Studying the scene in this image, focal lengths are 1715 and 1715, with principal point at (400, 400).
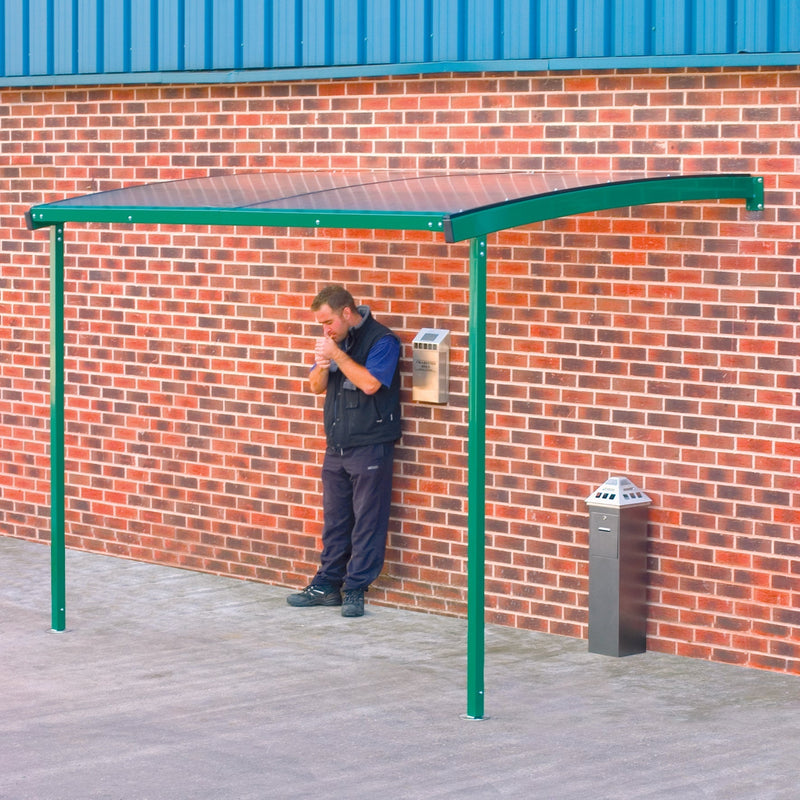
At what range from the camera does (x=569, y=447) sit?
938 cm

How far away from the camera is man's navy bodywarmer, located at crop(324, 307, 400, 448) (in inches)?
388

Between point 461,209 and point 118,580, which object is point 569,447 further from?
point 118,580

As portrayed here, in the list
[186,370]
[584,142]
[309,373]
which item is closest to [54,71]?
[186,370]

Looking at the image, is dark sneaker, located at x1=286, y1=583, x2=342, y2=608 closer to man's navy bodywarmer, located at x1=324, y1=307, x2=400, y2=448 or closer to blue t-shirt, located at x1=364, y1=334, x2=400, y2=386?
man's navy bodywarmer, located at x1=324, y1=307, x2=400, y2=448

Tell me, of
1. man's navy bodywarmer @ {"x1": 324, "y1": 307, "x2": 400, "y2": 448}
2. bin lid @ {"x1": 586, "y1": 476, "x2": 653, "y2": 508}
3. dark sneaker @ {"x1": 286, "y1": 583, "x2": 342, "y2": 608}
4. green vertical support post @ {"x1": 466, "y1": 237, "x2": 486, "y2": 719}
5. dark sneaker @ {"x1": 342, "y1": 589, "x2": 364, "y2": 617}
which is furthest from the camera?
dark sneaker @ {"x1": 286, "y1": 583, "x2": 342, "y2": 608}

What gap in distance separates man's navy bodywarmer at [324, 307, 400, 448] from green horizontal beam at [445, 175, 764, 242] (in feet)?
6.84

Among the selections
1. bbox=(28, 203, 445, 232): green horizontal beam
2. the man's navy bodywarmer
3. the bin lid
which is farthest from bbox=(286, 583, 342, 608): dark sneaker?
bbox=(28, 203, 445, 232): green horizontal beam

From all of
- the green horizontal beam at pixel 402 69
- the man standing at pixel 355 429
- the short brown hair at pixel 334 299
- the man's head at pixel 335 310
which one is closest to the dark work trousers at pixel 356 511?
the man standing at pixel 355 429

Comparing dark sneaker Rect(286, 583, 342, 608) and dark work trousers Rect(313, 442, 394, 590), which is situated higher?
dark work trousers Rect(313, 442, 394, 590)

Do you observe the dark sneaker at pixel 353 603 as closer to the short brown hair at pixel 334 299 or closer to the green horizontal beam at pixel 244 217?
the short brown hair at pixel 334 299

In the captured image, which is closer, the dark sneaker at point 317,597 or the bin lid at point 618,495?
the bin lid at point 618,495

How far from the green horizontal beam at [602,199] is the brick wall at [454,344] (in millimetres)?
187

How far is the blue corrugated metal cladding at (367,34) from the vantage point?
8.59 metres

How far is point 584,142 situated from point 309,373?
2.31 metres
